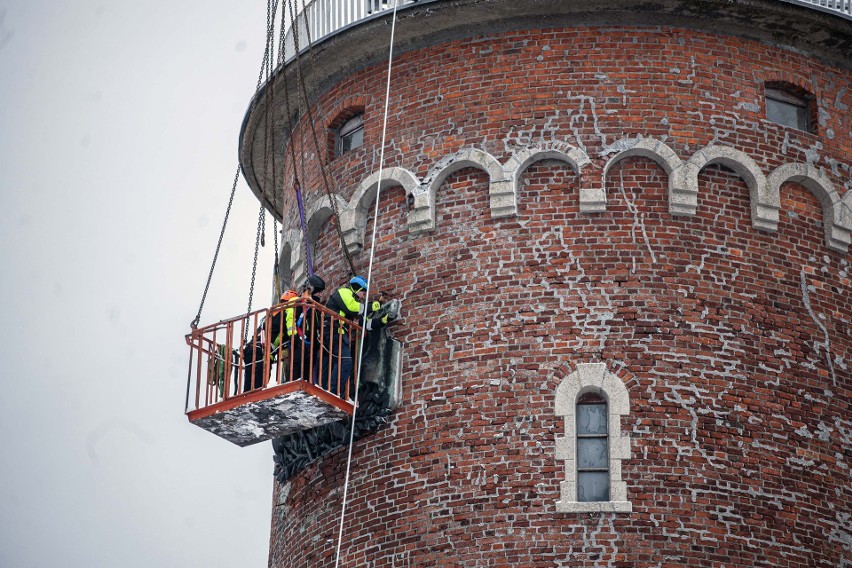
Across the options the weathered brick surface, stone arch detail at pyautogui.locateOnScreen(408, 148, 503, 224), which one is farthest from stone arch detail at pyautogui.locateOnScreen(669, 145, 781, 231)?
stone arch detail at pyautogui.locateOnScreen(408, 148, 503, 224)

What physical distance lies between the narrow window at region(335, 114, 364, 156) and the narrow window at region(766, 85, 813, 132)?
527 cm

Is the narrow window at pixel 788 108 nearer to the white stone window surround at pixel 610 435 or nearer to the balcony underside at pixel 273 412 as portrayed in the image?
the white stone window surround at pixel 610 435

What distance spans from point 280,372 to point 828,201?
7.08 m

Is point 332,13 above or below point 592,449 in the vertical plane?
above

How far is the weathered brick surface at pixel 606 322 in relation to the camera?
82.6 ft

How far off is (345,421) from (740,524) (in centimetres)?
503

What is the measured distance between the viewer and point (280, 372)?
27234 mm

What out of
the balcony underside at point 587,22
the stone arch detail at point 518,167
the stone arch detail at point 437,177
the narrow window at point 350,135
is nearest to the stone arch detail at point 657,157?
the stone arch detail at point 518,167

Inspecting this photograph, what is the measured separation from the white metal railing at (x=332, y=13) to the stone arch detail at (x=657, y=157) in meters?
2.67

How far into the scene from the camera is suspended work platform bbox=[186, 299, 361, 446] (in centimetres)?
2633

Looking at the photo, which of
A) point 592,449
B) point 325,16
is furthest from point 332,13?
point 592,449

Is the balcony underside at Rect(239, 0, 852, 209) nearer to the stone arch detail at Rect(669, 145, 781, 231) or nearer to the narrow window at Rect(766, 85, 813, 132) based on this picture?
the narrow window at Rect(766, 85, 813, 132)

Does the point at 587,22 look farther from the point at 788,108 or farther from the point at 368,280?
the point at 368,280

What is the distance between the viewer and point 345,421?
26.9 metres
